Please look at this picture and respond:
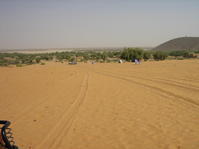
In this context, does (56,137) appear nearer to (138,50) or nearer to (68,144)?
(68,144)

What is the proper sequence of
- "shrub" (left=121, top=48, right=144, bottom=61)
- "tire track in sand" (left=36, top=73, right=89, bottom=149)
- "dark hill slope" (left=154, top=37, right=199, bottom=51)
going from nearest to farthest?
"tire track in sand" (left=36, top=73, right=89, bottom=149), "shrub" (left=121, top=48, right=144, bottom=61), "dark hill slope" (left=154, top=37, right=199, bottom=51)

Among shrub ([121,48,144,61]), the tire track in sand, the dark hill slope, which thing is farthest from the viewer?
the dark hill slope

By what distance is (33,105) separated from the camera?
8250mm

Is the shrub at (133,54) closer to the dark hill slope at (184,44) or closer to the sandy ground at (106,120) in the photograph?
the sandy ground at (106,120)

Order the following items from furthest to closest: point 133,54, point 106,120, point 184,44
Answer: point 184,44 → point 133,54 → point 106,120

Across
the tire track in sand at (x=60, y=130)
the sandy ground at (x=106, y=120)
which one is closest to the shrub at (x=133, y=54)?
the sandy ground at (x=106, y=120)

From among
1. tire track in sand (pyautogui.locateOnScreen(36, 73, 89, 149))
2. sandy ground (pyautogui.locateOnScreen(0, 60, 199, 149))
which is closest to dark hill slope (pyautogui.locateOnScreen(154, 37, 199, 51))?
sandy ground (pyautogui.locateOnScreen(0, 60, 199, 149))

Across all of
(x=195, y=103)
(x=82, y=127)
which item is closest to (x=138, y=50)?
(x=195, y=103)

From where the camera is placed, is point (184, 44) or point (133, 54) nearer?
point (133, 54)

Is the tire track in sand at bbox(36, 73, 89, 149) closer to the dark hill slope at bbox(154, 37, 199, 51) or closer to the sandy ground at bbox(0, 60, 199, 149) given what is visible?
the sandy ground at bbox(0, 60, 199, 149)

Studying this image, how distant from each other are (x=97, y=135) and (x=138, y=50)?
133 ft

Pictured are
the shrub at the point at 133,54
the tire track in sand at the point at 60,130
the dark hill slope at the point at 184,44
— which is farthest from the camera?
the dark hill slope at the point at 184,44

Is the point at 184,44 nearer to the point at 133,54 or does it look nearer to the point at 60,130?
the point at 133,54

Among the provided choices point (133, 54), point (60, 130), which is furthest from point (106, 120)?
point (133, 54)
